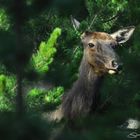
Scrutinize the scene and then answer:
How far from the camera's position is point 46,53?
908 cm

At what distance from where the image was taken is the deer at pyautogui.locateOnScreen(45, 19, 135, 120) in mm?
9125

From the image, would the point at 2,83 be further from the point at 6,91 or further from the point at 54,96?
the point at 54,96

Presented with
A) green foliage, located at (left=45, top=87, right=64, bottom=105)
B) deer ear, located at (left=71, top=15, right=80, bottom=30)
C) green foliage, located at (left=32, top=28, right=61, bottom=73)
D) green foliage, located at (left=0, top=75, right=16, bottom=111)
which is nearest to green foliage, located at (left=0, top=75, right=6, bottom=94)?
green foliage, located at (left=0, top=75, right=16, bottom=111)

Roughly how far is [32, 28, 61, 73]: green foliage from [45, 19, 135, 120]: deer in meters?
0.57

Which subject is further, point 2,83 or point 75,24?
point 75,24

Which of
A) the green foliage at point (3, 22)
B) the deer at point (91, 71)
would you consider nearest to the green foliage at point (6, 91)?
the deer at point (91, 71)

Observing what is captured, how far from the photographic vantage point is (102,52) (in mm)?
10211

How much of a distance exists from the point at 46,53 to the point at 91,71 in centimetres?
106

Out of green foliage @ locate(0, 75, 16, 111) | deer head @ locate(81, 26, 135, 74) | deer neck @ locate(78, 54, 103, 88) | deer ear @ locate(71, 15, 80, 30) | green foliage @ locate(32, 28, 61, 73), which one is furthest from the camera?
deer ear @ locate(71, 15, 80, 30)

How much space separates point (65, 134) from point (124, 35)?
852cm

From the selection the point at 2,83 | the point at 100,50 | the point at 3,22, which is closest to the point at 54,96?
the point at 100,50

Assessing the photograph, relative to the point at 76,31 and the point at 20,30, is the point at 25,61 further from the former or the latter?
the point at 76,31

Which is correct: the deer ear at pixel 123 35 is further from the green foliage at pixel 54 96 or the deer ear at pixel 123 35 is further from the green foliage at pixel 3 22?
the green foliage at pixel 3 22

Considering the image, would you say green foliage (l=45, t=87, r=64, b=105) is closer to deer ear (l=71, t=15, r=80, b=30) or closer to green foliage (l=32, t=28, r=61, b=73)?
green foliage (l=32, t=28, r=61, b=73)
